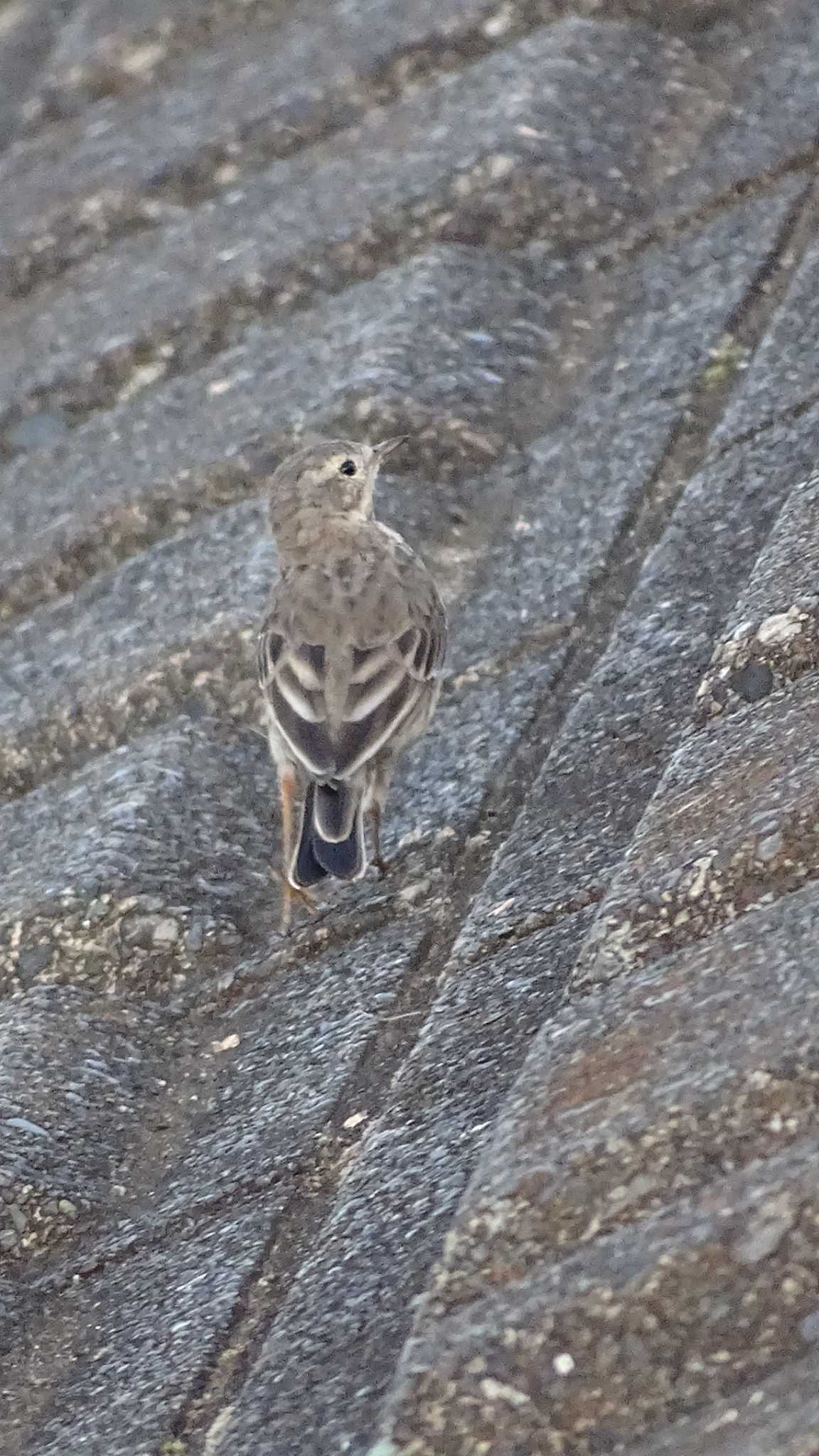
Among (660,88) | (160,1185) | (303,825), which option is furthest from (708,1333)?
(660,88)

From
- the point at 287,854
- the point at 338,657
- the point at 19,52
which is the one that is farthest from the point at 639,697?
the point at 19,52

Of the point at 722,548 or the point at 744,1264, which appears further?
the point at 722,548

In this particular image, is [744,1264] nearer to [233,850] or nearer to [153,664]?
[233,850]

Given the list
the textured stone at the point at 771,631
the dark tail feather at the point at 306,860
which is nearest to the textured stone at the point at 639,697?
the textured stone at the point at 771,631

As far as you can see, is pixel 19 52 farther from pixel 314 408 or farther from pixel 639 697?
pixel 639 697

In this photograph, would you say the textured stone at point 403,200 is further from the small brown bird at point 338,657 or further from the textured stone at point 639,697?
the textured stone at point 639,697
